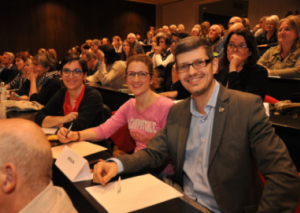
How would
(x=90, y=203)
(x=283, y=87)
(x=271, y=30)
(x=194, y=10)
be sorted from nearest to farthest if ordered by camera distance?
(x=90, y=203)
(x=283, y=87)
(x=271, y=30)
(x=194, y=10)

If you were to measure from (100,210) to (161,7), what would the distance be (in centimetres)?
1502

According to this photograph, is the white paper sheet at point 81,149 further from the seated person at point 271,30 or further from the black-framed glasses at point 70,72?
the seated person at point 271,30

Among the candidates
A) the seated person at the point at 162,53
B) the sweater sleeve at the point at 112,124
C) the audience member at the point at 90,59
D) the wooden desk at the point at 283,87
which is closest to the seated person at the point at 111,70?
the seated person at the point at 162,53

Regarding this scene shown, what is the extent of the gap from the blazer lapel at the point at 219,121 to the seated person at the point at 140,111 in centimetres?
60

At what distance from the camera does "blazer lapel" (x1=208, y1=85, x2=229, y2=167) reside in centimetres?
113

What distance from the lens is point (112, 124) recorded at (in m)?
1.86

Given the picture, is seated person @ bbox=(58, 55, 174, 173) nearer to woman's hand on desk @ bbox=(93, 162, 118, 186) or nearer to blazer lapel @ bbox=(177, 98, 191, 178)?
blazer lapel @ bbox=(177, 98, 191, 178)

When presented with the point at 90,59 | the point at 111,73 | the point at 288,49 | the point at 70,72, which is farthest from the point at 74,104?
the point at 90,59

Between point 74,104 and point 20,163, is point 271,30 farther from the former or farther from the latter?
point 20,163

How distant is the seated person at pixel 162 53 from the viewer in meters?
4.70

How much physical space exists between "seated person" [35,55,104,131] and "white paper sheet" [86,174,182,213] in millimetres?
1013

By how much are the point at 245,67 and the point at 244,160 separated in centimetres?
152

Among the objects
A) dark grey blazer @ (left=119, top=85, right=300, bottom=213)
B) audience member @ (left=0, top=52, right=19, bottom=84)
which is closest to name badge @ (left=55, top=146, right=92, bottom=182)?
dark grey blazer @ (left=119, top=85, right=300, bottom=213)

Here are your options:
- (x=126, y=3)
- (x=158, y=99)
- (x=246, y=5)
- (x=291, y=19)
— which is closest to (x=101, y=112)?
(x=158, y=99)
